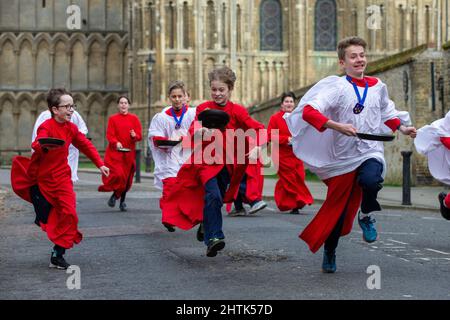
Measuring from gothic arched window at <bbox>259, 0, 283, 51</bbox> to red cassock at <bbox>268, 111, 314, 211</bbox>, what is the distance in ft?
147

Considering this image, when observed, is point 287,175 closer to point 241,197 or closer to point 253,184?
point 253,184

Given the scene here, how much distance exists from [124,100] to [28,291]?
10405mm

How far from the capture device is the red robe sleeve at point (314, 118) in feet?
29.7

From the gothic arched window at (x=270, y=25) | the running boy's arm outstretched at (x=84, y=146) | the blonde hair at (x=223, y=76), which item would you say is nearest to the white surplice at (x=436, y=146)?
the blonde hair at (x=223, y=76)

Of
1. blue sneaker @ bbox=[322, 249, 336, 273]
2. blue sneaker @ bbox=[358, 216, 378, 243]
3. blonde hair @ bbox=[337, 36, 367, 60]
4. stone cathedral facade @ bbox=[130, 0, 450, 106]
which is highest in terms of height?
stone cathedral facade @ bbox=[130, 0, 450, 106]

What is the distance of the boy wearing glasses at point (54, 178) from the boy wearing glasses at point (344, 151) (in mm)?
2118

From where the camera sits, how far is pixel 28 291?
839cm

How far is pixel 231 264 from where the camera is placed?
32.8 feet

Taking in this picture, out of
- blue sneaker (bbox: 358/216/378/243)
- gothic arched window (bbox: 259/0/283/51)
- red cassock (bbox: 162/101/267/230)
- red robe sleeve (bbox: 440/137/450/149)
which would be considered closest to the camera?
→ blue sneaker (bbox: 358/216/378/243)

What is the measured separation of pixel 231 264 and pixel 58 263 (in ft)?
5.19

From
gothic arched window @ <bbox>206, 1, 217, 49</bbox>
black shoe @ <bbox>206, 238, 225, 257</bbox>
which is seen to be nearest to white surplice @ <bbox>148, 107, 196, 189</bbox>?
black shoe @ <bbox>206, 238, 225, 257</bbox>

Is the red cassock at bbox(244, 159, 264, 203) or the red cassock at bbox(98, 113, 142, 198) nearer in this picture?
the red cassock at bbox(244, 159, 264, 203)

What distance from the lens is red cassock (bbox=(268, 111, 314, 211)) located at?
58.5 ft

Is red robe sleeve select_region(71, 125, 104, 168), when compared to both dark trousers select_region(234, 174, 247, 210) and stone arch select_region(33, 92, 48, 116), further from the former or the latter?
stone arch select_region(33, 92, 48, 116)
